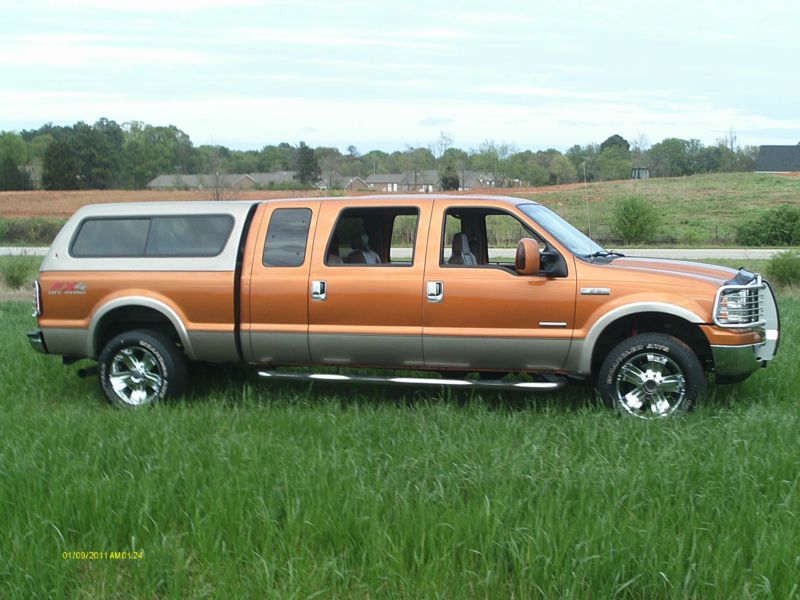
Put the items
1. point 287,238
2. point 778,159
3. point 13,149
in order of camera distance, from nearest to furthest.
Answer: point 287,238
point 778,159
point 13,149

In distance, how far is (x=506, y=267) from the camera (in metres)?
7.63

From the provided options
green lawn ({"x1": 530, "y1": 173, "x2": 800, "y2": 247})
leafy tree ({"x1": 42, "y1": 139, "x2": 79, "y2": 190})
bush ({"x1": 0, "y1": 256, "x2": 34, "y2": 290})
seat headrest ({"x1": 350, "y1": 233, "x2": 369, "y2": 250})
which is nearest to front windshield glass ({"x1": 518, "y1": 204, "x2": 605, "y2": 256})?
seat headrest ({"x1": 350, "y1": 233, "x2": 369, "y2": 250})

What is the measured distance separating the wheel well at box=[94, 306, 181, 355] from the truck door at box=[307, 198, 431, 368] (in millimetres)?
1577

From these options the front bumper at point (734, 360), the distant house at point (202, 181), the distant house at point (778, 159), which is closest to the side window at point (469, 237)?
the front bumper at point (734, 360)

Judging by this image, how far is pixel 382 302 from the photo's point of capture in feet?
25.2

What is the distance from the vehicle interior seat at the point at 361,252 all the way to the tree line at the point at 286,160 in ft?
97.8

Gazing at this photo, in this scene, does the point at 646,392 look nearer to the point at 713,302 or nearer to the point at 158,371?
the point at 713,302

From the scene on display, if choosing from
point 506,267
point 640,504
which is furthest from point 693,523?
point 506,267

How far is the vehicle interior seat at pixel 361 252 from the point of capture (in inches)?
326

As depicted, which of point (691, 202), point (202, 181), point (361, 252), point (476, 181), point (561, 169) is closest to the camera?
point (361, 252)

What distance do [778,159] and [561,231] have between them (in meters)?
84.2

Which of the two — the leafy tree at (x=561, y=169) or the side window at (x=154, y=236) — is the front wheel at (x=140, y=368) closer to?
the side window at (x=154, y=236)

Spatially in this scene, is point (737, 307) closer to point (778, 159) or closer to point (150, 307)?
point (150, 307)
